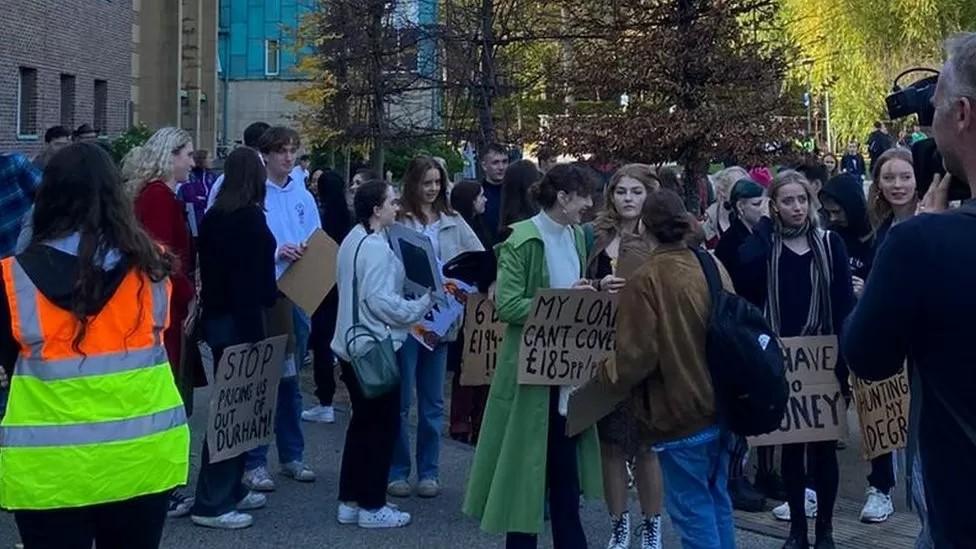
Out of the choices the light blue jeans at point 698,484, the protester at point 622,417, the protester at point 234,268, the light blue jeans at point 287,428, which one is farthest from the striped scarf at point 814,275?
the light blue jeans at point 287,428

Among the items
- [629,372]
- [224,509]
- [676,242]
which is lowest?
[224,509]

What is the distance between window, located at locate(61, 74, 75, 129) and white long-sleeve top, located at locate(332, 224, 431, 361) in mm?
21298

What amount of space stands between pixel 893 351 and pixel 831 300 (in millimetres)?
4017

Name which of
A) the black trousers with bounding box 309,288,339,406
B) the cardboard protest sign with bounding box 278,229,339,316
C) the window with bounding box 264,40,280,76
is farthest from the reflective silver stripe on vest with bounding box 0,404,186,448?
the window with bounding box 264,40,280,76

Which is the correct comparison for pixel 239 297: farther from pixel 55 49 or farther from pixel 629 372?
pixel 55 49

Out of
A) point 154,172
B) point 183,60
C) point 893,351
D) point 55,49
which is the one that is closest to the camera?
point 893,351

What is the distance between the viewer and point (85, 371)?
4.02 m

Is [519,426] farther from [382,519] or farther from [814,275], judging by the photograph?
[814,275]

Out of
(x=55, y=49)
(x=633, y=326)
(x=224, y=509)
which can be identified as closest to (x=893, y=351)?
(x=633, y=326)

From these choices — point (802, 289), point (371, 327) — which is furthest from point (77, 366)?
point (802, 289)

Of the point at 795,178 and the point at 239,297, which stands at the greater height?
the point at 795,178

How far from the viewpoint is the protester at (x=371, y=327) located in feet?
23.0

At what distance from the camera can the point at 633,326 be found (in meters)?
5.45

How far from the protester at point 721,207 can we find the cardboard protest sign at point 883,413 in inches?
83.0
